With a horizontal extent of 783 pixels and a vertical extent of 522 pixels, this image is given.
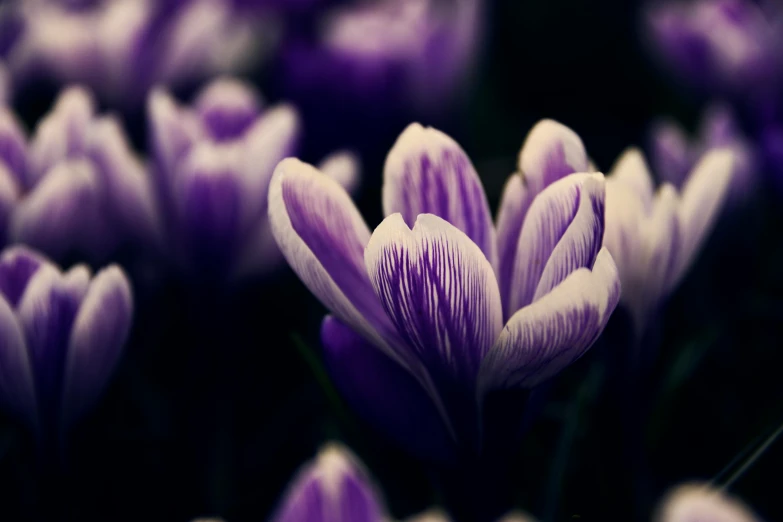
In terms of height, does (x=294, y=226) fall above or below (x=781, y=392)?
above

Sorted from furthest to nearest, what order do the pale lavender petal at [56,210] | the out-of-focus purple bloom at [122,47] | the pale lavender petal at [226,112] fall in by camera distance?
the out-of-focus purple bloom at [122,47] → the pale lavender petal at [226,112] → the pale lavender petal at [56,210]

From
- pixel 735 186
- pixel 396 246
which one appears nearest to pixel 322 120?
pixel 735 186

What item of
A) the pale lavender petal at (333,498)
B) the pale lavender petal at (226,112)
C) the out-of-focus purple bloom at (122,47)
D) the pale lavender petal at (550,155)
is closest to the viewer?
the pale lavender petal at (333,498)

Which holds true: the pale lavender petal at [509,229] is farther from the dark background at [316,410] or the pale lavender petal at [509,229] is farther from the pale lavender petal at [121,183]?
the pale lavender petal at [121,183]

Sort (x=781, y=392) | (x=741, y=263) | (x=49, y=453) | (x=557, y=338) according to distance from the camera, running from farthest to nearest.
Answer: (x=741, y=263) < (x=781, y=392) < (x=49, y=453) < (x=557, y=338)

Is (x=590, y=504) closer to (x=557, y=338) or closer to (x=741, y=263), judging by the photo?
(x=557, y=338)

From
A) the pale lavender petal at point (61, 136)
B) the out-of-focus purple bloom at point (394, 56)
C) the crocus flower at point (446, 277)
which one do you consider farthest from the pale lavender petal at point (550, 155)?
the out-of-focus purple bloom at point (394, 56)

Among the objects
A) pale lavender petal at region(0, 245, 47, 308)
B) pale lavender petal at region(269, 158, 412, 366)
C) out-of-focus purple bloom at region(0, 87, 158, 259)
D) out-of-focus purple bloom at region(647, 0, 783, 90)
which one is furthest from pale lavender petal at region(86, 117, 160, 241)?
out-of-focus purple bloom at region(647, 0, 783, 90)

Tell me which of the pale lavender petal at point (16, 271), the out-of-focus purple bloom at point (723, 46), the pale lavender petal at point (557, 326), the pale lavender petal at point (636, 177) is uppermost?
the out-of-focus purple bloom at point (723, 46)
